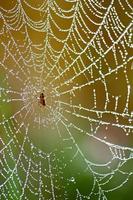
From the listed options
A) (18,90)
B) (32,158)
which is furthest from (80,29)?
(32,158)

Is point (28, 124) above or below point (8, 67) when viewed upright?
below

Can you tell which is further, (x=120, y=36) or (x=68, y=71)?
(x=68, y=71)

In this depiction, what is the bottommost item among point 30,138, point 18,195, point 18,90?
point 18,195

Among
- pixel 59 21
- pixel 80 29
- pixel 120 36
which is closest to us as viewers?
pixel 120 36

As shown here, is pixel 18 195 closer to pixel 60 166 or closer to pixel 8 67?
pixel 60 166

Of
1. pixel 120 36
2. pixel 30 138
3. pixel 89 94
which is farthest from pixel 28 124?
pixel 120 36

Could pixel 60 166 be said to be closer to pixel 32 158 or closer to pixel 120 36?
pixel 32 158

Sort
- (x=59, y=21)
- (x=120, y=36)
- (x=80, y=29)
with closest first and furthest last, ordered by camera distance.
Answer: (x=120, y=36) → (x=80, y=29) → (x=59, y=21)
